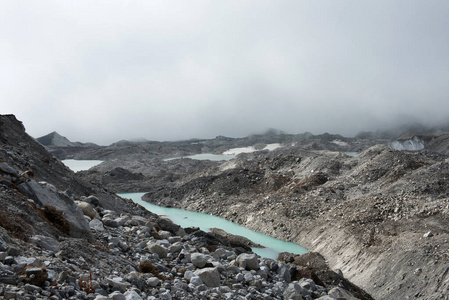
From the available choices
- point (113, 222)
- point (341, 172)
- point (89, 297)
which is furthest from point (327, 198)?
point (89, 297)

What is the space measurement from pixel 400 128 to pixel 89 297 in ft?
519

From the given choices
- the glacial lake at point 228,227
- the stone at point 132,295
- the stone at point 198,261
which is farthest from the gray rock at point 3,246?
the glacial lake at point 228,227

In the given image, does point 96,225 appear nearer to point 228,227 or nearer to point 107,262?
point 107,262

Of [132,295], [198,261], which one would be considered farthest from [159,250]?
[132,295]

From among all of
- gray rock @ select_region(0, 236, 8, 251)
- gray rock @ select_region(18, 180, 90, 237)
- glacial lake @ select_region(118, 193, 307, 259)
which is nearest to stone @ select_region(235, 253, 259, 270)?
gray rock @ select_region(18, 180, 90, 237)

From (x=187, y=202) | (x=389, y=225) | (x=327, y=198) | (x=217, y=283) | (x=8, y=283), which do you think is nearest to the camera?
(x=8, y=283)

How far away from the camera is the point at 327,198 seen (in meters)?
29.1

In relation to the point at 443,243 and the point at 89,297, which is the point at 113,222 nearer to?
the point at 89,297

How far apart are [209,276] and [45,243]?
11.6 feet

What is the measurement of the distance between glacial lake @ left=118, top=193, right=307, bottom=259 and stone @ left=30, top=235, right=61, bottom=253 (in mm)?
16210

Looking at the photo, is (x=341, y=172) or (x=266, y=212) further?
(x=341, y=172)

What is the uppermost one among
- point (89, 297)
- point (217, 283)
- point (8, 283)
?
point (8, 283)

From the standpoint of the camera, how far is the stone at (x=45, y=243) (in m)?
7.45

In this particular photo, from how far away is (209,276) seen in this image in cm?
859
